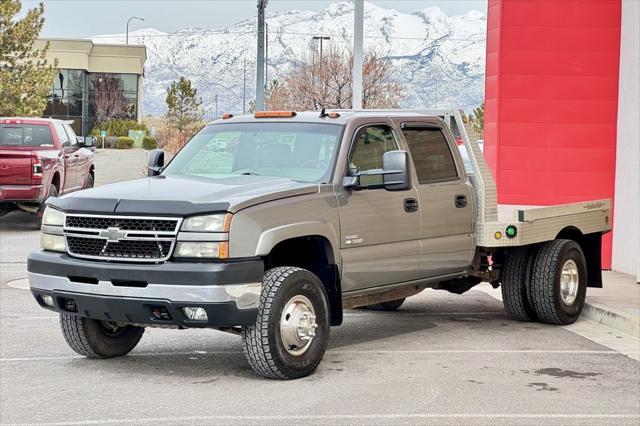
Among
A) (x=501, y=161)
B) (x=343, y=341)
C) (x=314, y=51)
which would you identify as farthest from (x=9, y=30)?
(x=343, y=341)

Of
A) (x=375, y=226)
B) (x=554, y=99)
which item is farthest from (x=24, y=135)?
(x=375, y=226)

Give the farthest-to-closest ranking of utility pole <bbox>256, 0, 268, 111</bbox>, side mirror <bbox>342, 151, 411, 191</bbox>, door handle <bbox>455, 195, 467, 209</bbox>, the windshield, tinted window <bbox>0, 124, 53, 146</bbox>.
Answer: utility pole <bbox>256, 0, 268, 111</bbox>, tinted window <bbox>0, 124, 53, 146</bbox>, door handle <bbox>455, 195, 467, 209</bbox>, the windshield, side mirror <bbox>342, 151, 411, 191</bbox>

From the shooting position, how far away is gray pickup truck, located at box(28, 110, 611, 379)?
8.33 m

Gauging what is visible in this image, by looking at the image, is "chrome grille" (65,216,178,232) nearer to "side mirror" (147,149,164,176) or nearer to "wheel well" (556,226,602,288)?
"side mirror" (147,149,164,176)

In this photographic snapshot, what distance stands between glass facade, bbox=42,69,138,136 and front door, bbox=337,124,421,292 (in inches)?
3384

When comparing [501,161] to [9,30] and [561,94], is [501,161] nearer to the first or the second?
[561,94]

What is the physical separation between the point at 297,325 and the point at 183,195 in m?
1.26

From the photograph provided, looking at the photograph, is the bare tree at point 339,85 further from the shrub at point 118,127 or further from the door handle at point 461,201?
the door handle at point 461,201

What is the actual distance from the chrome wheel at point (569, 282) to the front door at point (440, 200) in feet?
4.13

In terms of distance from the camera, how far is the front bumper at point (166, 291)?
26.9 feet

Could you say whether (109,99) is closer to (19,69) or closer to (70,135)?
(19,69)

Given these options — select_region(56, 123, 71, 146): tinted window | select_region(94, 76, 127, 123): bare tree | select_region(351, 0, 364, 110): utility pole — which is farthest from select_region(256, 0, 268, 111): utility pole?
select_region(94, 76, 127, 123): bare tree

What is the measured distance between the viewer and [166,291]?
823 centimetres

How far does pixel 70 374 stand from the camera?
893 cm
